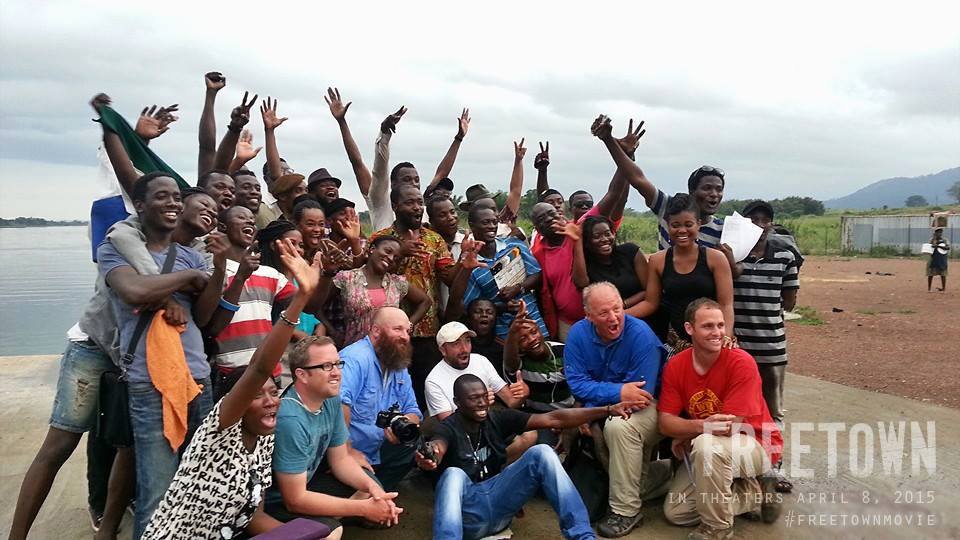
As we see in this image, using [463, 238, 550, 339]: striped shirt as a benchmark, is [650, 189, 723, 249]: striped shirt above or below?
above

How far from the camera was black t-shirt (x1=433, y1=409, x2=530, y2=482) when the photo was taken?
4082 millimetres

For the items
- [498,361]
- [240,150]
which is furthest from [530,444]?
[240,150]

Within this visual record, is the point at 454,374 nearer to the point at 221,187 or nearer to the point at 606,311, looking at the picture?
the point at 606,311

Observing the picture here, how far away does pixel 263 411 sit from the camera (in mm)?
3057

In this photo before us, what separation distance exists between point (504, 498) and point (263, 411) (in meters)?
1.58

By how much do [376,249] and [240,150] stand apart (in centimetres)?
228

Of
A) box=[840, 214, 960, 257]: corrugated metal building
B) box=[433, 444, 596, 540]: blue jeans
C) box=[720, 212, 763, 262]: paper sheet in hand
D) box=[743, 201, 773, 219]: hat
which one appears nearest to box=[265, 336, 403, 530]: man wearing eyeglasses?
box=[433, 444, 596, 540]: blue jeans

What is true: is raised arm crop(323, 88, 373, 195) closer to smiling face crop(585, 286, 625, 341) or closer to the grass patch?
smiling face crop(585, 286, 625, 341)

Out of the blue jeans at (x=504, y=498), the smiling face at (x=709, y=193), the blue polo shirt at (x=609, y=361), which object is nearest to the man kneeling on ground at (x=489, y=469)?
the blue jeans at (x=504, y=498)

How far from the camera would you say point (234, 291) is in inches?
142

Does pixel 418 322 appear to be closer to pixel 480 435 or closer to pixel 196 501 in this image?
pixel 480 435

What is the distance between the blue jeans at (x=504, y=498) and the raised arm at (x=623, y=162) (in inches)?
89.7

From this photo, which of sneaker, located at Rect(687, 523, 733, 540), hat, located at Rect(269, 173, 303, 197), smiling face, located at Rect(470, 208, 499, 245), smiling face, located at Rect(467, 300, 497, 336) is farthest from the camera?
hat, located at Rect(269, 173, 303, 197)

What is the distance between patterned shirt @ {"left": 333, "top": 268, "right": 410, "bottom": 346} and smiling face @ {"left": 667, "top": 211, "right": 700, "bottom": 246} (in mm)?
1994
